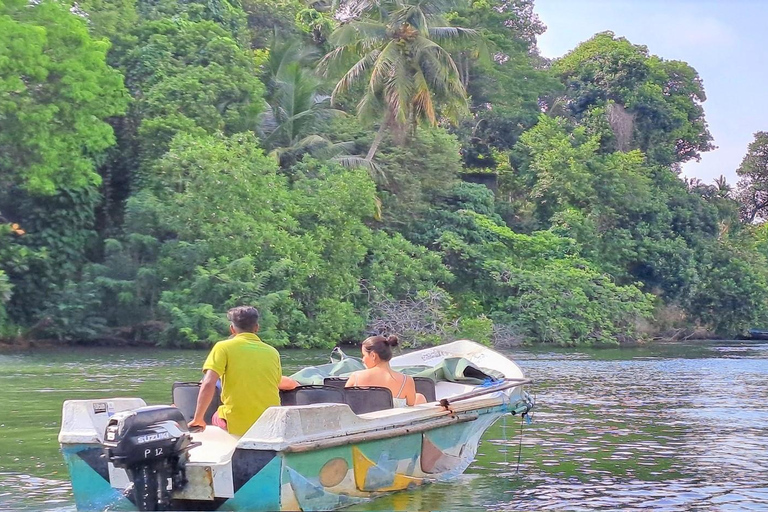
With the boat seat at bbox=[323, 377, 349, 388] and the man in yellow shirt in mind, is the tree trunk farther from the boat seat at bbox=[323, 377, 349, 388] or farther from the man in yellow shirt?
the man in yellow shirt

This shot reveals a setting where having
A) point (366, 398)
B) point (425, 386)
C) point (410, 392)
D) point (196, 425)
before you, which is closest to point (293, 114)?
point (425, 386)

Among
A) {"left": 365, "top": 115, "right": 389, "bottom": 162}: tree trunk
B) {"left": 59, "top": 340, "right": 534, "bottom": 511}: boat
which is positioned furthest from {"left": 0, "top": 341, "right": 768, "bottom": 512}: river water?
{"left": 365, "top": 115, "right": 389, "bottom": 162}: tree trunk

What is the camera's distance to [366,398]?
346 inches

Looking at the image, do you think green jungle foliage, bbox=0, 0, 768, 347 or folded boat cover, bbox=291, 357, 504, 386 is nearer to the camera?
folded boat cover, bbox=291, 357, 504, 386

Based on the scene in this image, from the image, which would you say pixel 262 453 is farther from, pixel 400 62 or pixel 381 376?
pixel 400 62

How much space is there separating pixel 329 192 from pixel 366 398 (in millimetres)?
21392

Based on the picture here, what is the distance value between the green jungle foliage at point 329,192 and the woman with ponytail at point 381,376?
17.8m

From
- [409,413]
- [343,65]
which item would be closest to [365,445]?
[409,413]

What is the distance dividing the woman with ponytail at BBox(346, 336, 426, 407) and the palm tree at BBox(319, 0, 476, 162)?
22781 millimetres

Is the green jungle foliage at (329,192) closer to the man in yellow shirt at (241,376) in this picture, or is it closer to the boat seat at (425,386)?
the boat seat at (425,386)

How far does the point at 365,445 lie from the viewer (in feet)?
26.1

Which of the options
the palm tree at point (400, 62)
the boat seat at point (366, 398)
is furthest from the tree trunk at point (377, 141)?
the boat seat at point (366, 398)

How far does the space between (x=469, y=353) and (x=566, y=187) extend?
26076 mm

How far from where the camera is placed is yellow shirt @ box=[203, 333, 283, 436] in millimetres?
7688
